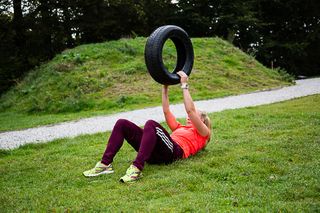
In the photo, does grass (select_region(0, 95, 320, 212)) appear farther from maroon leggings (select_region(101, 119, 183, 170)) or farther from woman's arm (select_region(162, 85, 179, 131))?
woman's arm (select_region(162, 85, 179, 131))

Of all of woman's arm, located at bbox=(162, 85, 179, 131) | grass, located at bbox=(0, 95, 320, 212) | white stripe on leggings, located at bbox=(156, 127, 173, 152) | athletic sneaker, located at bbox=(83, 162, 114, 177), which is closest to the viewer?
grass, located at bbox=(0, 95, 320, 212)

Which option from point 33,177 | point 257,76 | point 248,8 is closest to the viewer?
point 33,177

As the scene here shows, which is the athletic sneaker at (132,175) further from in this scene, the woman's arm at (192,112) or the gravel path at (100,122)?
the gravel path at (100,122)

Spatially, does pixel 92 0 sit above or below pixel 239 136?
above

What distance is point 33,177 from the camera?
5.89 meters

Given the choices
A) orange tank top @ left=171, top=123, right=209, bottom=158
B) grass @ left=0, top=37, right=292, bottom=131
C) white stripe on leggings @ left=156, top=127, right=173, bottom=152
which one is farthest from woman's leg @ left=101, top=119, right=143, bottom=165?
grass @ left=0, top=37, right=292, bottom=131

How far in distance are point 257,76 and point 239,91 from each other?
310cm

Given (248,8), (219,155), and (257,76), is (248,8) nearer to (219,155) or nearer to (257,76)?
(257,76)

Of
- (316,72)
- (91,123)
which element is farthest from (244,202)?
(316,72)

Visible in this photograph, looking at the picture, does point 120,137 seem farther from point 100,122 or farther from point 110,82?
point 110,82

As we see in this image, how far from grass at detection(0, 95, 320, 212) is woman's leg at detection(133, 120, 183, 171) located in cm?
14

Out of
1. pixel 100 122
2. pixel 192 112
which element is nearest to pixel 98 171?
pixel 192 112

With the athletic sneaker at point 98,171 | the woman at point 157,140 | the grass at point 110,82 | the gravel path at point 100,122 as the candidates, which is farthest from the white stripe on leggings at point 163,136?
the grass at point 110,82

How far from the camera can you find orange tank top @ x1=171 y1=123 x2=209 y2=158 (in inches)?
237
